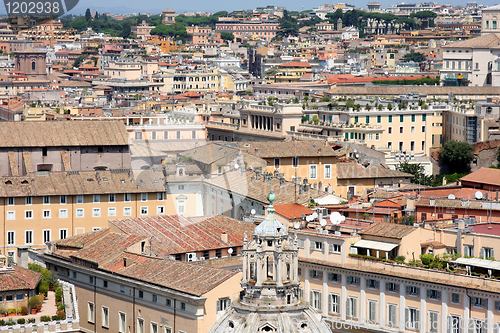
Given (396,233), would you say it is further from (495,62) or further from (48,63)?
(48,63)

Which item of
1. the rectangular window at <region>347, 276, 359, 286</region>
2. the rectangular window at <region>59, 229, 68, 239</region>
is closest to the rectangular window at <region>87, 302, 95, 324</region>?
the rectangular window at <region>347, 276, 359, 286</region>

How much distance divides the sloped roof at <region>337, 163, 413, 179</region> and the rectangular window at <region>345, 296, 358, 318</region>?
1816 cm

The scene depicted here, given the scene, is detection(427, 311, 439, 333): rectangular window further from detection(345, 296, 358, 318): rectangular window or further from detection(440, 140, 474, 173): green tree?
detection(440, 140, 474, 173): green tree

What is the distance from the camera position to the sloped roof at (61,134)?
5612cm

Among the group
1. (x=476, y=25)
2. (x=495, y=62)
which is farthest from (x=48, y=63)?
(x=495, y=62)

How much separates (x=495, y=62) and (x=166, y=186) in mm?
48411

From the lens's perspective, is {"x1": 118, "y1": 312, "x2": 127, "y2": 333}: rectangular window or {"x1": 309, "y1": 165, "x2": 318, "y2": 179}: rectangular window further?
{"x1": 309, "y1": 165, "x2": 318, "y2": 179}: rectangular window

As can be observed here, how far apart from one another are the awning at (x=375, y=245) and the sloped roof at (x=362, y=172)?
1774 cm

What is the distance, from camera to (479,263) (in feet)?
100

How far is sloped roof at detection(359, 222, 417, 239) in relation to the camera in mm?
33281

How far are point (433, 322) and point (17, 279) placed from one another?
10.6m

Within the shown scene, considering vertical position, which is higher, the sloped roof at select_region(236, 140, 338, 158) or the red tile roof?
the red tile roof

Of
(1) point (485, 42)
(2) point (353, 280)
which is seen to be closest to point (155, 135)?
(1) point (485, 42)

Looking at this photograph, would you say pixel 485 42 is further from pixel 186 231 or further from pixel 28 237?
pixel 186 231
